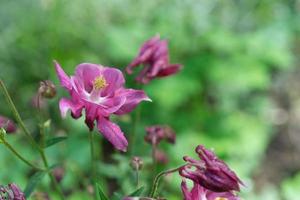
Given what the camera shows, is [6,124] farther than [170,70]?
No

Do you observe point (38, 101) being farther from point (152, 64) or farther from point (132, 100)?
point (152, 64)

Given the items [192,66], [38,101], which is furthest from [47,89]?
[192,66]

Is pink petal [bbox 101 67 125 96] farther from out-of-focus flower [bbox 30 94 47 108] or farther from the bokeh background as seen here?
the bokeh background

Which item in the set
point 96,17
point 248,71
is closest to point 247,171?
point 248,71

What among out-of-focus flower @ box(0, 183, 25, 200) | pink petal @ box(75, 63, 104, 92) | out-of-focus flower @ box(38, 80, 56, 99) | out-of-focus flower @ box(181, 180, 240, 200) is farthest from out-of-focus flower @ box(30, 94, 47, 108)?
out-of-focus flower @ box(181, 180, 240, 200)

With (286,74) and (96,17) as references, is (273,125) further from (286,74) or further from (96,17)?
(96,17)

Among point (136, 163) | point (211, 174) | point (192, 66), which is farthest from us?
point (192, 66)

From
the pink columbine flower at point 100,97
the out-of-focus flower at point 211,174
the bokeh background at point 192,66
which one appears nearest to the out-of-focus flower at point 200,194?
the out-of-focus flower at point 211,174
